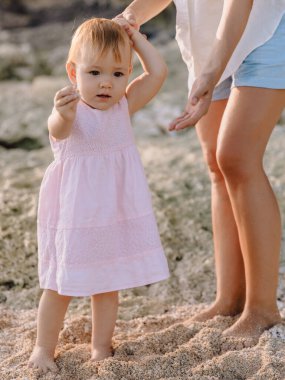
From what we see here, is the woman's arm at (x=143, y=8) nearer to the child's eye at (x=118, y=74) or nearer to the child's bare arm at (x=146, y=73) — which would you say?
the child's bare arm at (x=146, y=73)

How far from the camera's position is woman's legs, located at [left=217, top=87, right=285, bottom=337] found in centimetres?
252

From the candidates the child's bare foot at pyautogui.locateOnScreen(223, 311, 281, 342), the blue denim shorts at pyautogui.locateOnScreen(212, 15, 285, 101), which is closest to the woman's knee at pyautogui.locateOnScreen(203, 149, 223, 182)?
the blue denim shorts at pyautogui.locateOnScreen(212, 15, 285, 101)

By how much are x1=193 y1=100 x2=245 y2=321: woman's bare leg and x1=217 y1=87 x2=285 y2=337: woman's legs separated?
16 cm

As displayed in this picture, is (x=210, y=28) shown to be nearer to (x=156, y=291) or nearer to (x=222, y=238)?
(x=222, y=238)

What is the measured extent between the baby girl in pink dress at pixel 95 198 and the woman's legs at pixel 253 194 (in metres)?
0.29

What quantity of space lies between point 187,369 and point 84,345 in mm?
351

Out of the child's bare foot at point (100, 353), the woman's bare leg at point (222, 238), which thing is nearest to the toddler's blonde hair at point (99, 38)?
the woman's bare leg at point (222, 238)

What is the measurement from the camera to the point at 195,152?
4.73 meters

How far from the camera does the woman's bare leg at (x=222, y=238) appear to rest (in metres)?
2.78

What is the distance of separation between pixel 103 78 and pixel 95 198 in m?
0.34

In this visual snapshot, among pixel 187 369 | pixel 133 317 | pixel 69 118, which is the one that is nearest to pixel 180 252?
pixel 133 317

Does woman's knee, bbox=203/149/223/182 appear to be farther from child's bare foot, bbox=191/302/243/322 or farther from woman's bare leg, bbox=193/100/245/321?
child's bare foot, bbox=191/302/243/322

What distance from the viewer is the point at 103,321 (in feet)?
8.22

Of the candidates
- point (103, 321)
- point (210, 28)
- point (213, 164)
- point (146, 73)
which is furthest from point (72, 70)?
point (103, 321)
